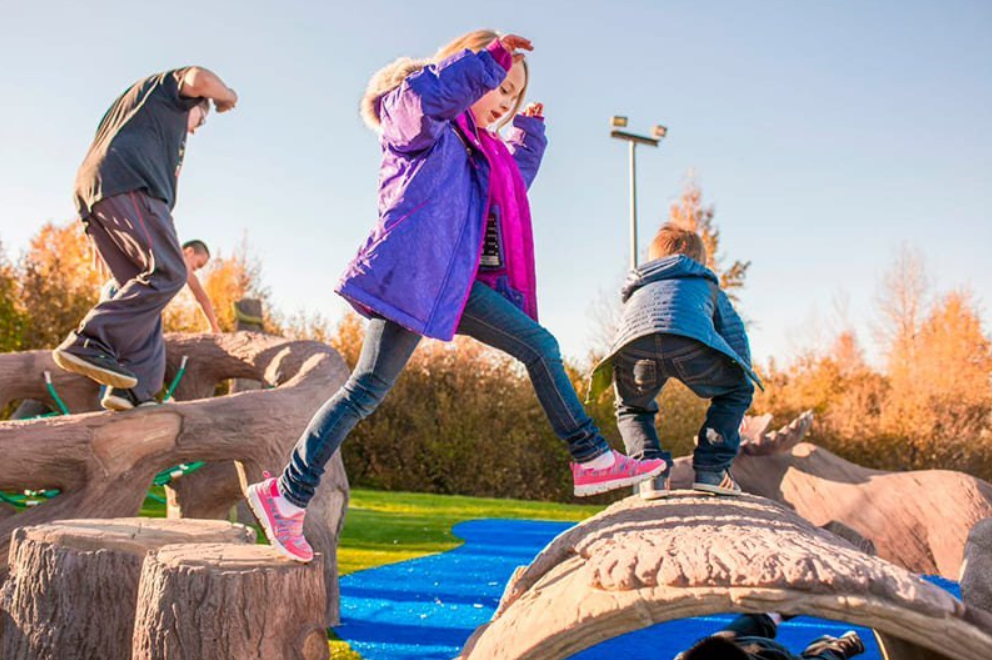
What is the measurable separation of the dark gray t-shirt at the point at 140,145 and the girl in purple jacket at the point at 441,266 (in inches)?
73.0

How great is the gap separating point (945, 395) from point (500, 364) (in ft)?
27.2

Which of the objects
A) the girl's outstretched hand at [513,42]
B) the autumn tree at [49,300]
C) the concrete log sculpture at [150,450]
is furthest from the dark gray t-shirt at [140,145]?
the autumn tree at [49,300]

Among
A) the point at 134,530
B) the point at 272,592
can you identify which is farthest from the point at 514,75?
the point at 134,530

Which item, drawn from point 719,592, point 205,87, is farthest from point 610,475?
point 205,87

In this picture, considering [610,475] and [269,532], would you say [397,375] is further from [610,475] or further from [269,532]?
[610,475]

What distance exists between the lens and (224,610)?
270 cm

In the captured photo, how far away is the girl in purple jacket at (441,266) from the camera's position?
277 cm

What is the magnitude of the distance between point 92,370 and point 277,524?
1.80m

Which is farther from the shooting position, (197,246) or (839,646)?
(197,246)

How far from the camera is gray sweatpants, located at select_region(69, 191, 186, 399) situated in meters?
4.23

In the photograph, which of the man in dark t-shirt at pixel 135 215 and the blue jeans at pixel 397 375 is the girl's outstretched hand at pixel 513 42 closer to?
the blue jeans at pixel 397 375

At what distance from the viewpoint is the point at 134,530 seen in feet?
11.4

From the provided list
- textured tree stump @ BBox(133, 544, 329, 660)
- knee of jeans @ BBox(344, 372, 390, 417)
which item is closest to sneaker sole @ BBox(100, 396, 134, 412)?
textured tree stump @ BBox(133, 544, 329, 660)

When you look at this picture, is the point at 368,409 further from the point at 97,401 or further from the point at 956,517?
the point at 956,517
